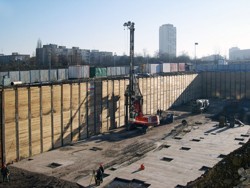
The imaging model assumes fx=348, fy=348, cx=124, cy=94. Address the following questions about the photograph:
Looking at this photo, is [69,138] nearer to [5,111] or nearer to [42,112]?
[42,112]

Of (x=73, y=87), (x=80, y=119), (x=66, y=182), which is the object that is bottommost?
(x=66, y=182)

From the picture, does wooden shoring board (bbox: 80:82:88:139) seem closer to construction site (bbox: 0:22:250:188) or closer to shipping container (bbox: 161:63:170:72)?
construction site (bbox: 0:22:250:188)

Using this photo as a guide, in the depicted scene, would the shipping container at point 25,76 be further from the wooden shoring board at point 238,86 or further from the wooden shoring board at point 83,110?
the wooden shoring board at point 238,86

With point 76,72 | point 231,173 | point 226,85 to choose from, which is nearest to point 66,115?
point 76,72

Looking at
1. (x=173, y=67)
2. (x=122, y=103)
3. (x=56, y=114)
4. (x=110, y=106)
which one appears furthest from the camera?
(x=173, y=67)

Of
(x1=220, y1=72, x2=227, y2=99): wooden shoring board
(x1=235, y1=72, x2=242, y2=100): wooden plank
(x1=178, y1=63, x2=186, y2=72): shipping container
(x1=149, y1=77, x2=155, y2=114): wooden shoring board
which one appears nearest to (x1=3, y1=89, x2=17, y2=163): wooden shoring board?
(x1=149, y1=77, x2=155, y2=114): wooden shoring board

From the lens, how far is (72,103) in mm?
36906

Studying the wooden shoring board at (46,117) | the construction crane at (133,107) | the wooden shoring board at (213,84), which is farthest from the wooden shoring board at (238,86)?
the wooden shoring board at (46,117)

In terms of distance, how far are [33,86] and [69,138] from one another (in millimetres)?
7388

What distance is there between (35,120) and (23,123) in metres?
1.50

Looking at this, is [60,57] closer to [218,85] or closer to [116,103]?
[218,85]

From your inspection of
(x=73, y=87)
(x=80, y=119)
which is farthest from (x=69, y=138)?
(x=73, y=87)

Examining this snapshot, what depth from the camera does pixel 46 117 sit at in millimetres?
33656

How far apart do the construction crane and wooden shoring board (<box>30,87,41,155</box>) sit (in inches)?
514
